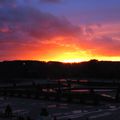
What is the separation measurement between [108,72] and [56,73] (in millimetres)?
28397

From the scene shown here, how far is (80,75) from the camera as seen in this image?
150m

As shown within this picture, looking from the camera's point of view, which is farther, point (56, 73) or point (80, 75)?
point (56, 73)

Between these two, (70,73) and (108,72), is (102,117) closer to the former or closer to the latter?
(108,72)

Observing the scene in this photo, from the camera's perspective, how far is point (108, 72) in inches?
5408

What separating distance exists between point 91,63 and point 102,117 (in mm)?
A: 124886

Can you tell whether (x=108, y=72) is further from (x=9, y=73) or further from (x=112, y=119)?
(x=112, y=119)

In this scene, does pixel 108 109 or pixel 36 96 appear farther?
pixel 36 96

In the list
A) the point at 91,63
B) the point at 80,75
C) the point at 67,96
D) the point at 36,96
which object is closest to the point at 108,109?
the point at 67,96

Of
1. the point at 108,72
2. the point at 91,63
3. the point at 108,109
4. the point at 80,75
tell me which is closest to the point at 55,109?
the point at 108,109

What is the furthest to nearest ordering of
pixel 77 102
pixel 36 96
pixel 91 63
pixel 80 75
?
pixel 91 63
pixel 80 75
pixel 36 96
pixel 77 102

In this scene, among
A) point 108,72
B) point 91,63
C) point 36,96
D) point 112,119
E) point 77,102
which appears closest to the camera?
point 112,119

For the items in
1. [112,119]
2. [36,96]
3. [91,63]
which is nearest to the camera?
[112,119]

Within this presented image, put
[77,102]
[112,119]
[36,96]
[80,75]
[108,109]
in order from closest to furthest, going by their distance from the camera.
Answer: [112,119] → [108,109] → [77,102] → [36,96] → [80,75]

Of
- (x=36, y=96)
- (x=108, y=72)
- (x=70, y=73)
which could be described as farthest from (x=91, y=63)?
(x=36, y=96)
